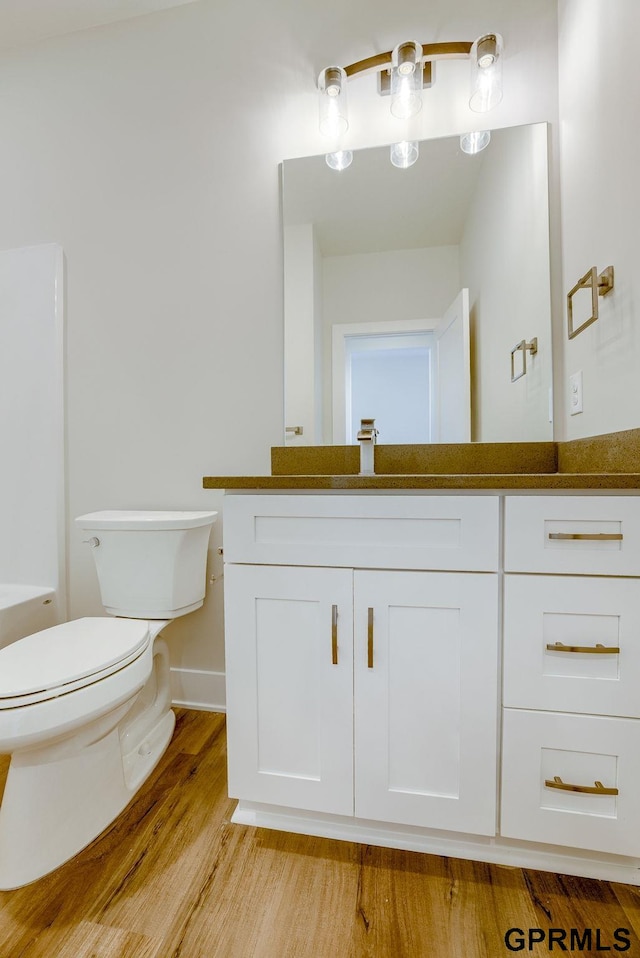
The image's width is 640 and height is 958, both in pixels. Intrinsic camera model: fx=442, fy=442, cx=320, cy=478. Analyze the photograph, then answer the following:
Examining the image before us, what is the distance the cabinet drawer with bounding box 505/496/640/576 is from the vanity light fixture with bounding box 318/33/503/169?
49.0 inches

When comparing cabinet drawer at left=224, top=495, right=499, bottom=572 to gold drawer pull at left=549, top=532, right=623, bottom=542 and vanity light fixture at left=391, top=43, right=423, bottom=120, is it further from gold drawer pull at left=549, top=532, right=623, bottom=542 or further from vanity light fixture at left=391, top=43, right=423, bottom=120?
vanity light fixture at left=391, top=43, right=423, bottom=120

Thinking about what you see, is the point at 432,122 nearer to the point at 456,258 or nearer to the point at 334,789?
the point at 456,258

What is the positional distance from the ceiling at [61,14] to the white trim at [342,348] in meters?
1.33

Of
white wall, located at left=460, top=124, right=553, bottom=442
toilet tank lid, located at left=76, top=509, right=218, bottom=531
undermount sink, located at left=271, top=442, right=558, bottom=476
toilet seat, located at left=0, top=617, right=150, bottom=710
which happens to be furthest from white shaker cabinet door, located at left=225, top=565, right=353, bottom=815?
white wall, located at left=460, top=124, right=553, bottom=442

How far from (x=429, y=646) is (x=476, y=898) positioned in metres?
0.53

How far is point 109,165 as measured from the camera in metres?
1.73

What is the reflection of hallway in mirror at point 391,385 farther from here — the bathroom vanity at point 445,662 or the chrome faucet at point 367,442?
the bathroom vanity at point 445,662

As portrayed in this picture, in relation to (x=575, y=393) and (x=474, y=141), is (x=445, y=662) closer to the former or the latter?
(x=575, y=393)

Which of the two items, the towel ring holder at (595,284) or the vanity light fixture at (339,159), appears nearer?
the towel ring holder at (595,284)

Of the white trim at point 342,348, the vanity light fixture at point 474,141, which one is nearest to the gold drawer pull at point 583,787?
the white trim at point 342,348

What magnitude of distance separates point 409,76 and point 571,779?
6.46ft

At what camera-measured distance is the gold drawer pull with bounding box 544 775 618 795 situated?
0.89 m

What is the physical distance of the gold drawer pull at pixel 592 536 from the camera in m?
0.88

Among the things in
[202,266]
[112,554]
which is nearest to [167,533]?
[112,554]
